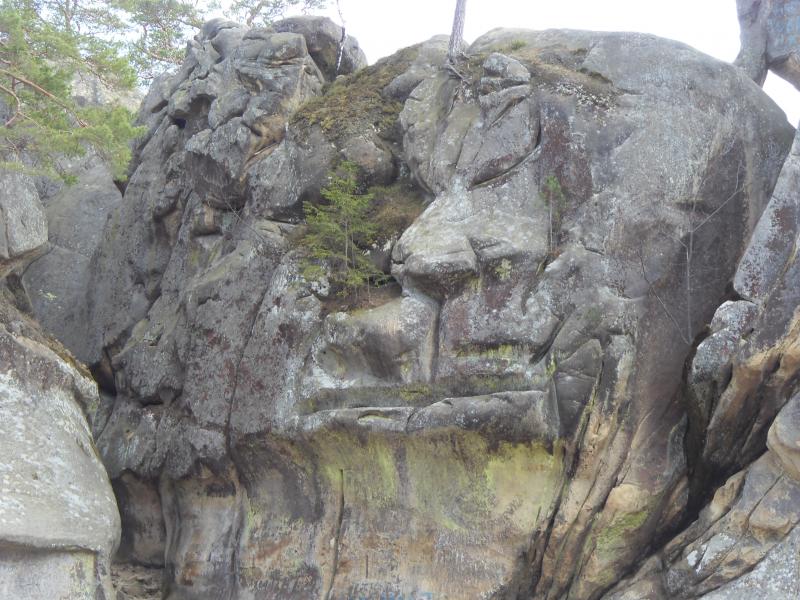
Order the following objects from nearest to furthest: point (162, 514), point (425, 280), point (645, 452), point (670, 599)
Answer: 1. point (670, 599)
2. point (645, 452)
3. point (425, 280)
4. point (162, 514)

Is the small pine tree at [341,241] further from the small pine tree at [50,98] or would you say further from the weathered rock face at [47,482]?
the weathered rock face at [47,482]

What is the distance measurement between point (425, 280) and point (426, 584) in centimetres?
374

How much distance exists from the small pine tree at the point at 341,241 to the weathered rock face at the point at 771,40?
613 cm

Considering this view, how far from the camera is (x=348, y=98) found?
15.7 meters

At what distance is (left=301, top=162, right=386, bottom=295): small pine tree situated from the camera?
1361cm

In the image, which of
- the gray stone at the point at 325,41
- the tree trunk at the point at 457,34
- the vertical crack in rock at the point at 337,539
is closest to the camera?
the vertical crack in rock at the point at 337,539

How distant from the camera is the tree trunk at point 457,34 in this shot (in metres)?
14.8

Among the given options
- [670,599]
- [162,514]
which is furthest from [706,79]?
[162,514]

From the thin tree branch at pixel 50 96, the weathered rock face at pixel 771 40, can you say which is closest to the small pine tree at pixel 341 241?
the thin tree branch at pixel 50 96

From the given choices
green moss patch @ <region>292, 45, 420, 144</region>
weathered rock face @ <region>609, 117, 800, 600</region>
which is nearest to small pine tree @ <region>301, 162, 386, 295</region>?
green moss patch @ <region>292, 45, 420, 144</region>

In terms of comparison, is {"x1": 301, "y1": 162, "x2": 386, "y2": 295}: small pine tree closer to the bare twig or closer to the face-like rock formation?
the face-like rock formation

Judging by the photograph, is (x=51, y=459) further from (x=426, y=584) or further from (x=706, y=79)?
(x=706, y=79)

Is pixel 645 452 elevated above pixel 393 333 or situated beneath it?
situated beneath

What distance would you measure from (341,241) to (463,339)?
2597 mm
